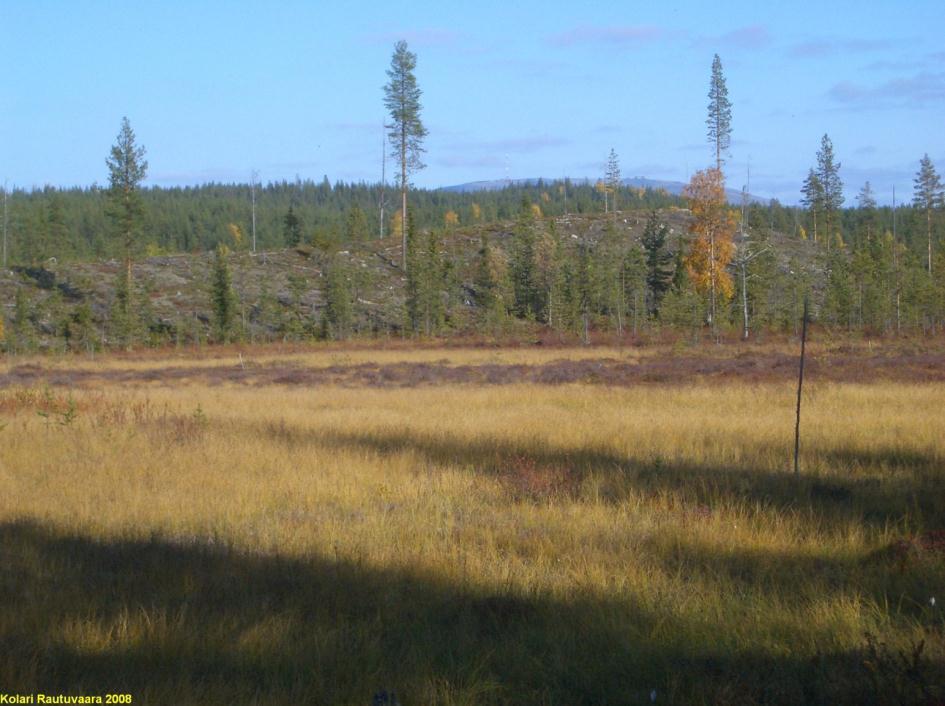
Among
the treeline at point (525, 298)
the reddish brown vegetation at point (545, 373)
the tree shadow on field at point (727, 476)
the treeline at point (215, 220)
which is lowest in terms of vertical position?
the reddish brown vegetation at point (545, 373)

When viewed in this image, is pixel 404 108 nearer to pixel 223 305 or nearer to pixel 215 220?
pixel 223 305

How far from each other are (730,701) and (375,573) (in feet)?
10.1

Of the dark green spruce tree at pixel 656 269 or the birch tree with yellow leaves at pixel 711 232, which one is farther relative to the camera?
the dark green spruce tree at pixel 656 269

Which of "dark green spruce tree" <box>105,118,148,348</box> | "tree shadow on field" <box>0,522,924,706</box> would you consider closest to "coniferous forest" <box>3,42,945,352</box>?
"dark green spruce tree" <box>105,118,148,348</box>

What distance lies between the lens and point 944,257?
60156 millimetres

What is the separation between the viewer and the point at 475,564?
22.5 feet

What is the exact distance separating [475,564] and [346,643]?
1.73m

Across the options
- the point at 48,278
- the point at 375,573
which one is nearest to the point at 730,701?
the point at 375,573

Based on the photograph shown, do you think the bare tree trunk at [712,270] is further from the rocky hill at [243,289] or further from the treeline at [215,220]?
the treeline at [215,220]

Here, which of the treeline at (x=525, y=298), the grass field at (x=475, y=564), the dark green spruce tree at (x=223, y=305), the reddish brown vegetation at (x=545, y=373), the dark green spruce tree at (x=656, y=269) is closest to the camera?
the grass field at (x=475, y=564)

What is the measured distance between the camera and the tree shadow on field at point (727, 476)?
28.6 ft

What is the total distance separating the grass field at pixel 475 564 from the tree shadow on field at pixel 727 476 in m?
0.06

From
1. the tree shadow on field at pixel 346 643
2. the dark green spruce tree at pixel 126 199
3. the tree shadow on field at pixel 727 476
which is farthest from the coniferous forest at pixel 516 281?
the tree shadow on field at pixel 346 643

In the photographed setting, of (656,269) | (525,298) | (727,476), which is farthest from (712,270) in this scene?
(727,476)
